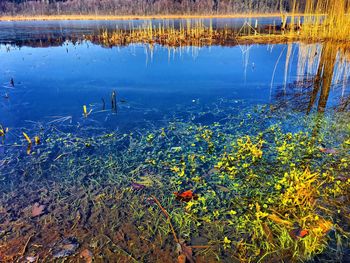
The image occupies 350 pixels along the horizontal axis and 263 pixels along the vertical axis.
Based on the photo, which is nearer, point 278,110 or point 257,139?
point 257,139

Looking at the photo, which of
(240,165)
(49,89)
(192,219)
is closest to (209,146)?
(240,165)

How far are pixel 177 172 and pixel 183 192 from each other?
0.46 m

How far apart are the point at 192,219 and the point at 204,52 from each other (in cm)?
1164

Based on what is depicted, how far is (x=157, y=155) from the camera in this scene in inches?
163

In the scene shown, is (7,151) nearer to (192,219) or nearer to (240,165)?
(192,219)

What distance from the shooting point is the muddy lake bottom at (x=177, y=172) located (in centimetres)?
257

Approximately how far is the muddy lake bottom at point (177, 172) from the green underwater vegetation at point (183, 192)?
1 centimetres

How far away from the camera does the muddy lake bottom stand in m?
2.57

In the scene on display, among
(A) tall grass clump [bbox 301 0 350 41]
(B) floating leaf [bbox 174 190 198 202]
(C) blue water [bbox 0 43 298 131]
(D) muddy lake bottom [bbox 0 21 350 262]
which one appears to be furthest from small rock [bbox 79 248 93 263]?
(A) tall grass clump [bbox 301 0 350 41]

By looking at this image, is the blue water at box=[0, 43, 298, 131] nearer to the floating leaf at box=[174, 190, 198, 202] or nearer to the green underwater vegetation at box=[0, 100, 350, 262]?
the green underwater vegetation at box=[0, 100, 350, 262]

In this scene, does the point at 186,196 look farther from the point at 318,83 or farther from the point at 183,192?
the point at 318,83

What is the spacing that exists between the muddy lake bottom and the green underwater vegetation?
0.05 feet

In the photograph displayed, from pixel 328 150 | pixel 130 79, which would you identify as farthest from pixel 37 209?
pixel 130 79

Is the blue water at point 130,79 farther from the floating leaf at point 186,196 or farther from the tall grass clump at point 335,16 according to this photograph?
the floating leaf at point 186,196
